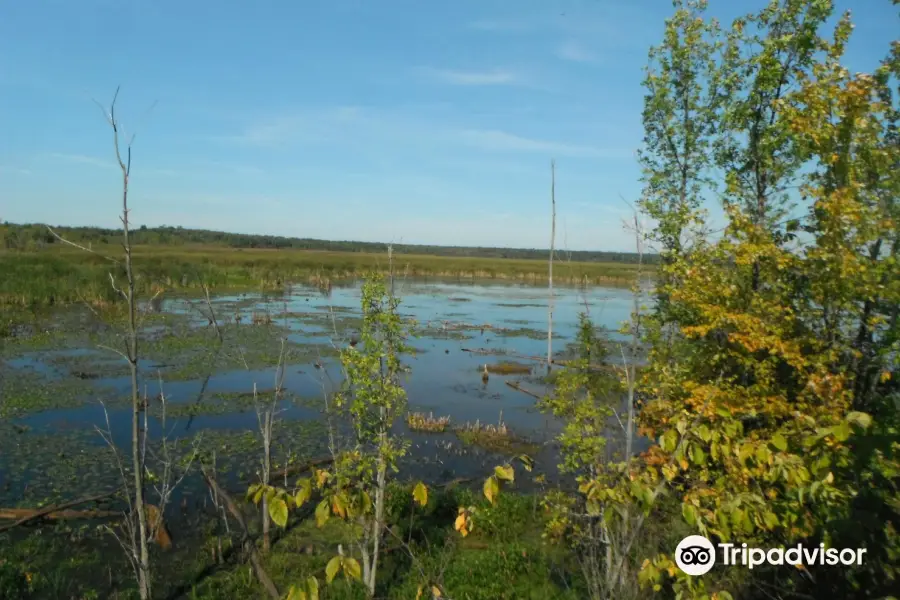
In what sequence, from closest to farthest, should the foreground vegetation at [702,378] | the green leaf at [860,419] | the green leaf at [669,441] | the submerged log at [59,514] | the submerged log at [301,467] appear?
1. the green leaf at [860,419]
2. the green leaf at [669,441]
3. the foreground vegetation at [702,378]
4. the submerged log at [59,514]
5. the submerged log at [301,467]

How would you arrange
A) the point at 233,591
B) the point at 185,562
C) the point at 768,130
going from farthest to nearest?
the point at 768,130 < the point at 185,562 < the point at 233,591

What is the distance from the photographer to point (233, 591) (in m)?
8.02

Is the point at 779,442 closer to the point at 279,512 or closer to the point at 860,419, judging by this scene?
the point at 860,419

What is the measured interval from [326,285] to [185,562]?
1822 inches

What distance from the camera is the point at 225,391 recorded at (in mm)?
19016

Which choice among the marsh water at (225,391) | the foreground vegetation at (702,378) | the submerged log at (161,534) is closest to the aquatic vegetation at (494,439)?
the marsh water at (225,391)

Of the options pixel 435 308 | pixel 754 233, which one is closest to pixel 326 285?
pixel 435 308

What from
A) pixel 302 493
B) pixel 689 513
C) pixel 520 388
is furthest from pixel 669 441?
pixel 520 388

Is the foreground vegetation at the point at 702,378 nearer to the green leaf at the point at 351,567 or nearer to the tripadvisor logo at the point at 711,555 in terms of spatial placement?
the tripadvisor logo at the point at 711,555

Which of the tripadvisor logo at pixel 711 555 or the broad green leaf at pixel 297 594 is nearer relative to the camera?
the broad green leaf at pixel 297 594

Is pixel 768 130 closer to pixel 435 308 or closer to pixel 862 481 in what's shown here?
pixel 862 481

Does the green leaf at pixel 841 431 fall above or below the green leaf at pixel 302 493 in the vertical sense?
above

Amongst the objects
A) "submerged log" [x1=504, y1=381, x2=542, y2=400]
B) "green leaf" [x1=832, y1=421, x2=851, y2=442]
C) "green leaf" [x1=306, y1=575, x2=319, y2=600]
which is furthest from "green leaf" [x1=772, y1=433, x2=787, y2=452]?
"submerged log" [x1=504, y1=381, x2=542, y2=400]

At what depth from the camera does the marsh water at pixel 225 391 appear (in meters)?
12.2
